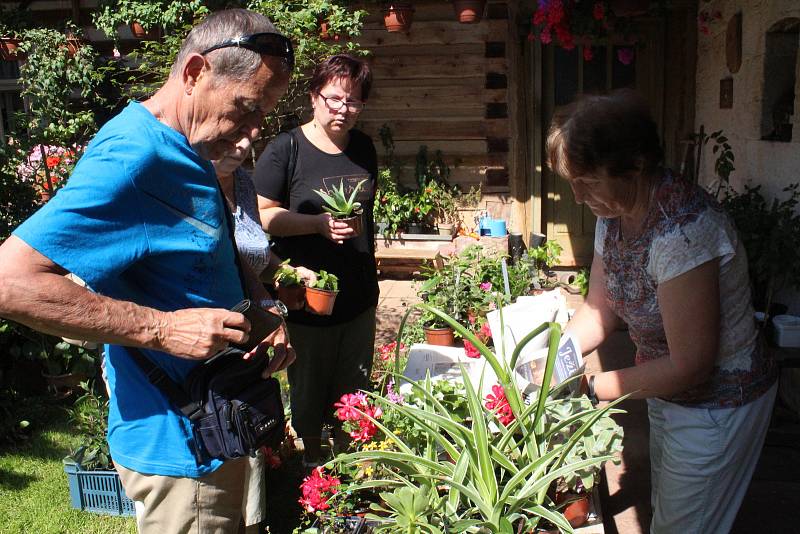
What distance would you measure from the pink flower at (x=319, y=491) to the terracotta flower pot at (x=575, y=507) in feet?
2.10

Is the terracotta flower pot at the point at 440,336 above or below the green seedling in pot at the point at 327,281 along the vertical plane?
below

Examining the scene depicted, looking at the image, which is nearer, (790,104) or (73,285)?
(73,285)

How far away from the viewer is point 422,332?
388cm

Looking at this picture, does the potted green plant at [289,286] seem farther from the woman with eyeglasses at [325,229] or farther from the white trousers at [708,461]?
the white trousers at [708,461]

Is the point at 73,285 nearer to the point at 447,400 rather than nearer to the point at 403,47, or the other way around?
the point at 447,400

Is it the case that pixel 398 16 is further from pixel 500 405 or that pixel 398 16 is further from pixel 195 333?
pixel 195 333

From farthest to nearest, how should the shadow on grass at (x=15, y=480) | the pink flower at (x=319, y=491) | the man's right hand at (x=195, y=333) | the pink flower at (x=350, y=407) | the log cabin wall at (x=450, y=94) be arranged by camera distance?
the log cabin wall at (x=450, y=94), the shadow on grass at (x=15, y=480), the pink flower at (x=350, y=407), the pink flower at (x=319, y=491), the man's right hand at (x=195, y=333)

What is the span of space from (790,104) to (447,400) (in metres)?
3.17

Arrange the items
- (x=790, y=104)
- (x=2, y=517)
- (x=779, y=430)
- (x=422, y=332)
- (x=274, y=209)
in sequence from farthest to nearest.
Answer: (x=790, y=104), (x=422, y=332), (x=779, y=430), (x=2, y=517), (x=274, y=209)

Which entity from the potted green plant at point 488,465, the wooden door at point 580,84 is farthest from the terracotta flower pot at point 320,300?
the wooden door at point 580,84

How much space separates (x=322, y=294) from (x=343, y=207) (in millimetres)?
345

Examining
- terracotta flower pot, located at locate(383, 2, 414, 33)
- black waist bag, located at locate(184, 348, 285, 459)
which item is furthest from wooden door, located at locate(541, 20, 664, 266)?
black waist bag, located at locate(184, 348, 285, 459)

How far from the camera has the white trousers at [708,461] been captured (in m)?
1.96

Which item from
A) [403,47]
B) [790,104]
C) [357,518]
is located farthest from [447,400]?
[403,47]
